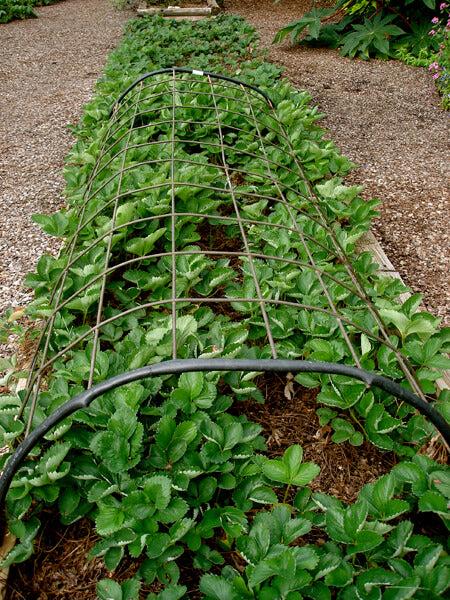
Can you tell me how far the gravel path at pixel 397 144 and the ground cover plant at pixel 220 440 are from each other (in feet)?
1.38

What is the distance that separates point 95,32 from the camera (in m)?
6.67

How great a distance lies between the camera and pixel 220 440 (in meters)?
1.38

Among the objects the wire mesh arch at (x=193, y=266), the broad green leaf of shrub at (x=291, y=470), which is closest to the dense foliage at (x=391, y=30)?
the wire mesh arch at (x=193, y=266)

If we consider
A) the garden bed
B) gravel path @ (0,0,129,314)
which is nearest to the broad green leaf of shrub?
the garden bed

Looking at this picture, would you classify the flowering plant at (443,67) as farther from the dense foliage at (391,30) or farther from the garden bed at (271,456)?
the garden bed at (271,456)

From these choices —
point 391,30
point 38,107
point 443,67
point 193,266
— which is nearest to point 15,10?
point 38,107

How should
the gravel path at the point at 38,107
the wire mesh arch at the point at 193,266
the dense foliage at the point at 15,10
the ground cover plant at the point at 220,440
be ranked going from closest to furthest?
the ground cover plant at the point at 220,440, the wire mesh arch at the point at 193,266, the gravel path at the point at 38,107, the dense foliage at the point at 15,10

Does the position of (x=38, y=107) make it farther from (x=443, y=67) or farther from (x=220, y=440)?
(x=220, y=440)

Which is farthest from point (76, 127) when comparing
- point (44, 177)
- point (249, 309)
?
point (249, 309)

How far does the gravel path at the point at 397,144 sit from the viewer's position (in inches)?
99.3

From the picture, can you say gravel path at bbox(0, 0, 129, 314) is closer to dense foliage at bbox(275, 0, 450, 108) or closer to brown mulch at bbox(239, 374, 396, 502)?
brown mulch at bbox(239, 374, 396, 502)

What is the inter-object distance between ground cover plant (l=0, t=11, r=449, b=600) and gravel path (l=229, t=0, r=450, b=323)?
420mm

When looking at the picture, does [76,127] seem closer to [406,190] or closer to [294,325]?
[406,190]

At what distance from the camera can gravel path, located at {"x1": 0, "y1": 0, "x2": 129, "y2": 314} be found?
2.67m
